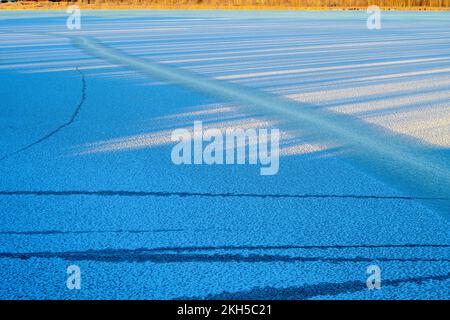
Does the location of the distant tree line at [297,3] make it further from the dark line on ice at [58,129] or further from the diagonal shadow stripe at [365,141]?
the dark line on ice at [58,129]

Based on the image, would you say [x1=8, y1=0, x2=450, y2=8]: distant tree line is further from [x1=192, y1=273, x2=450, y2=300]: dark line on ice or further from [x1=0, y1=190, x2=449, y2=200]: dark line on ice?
[x1=192, y1=273, x2=450, y2=300]: dark line on ice

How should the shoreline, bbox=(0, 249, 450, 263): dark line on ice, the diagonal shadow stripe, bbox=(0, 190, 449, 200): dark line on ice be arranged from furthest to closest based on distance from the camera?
the shoreline
the diagonal shadow stripe
bbox=(0, 190, 449, 200): dark line on ice
bbox=(0, 249, 450, 263): dark line on ice

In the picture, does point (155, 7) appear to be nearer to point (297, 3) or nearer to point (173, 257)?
point (297, 3)

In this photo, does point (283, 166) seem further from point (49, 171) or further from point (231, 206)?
point (49, 171)

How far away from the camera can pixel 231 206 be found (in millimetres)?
2654

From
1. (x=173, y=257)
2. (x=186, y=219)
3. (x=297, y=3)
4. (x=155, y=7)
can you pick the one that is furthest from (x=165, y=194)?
(x=297, y=3)

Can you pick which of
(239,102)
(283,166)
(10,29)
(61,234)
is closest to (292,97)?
(239,102)

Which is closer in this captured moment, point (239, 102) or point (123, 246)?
point (123, 246)

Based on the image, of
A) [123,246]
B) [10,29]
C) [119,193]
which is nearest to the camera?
[123,246]

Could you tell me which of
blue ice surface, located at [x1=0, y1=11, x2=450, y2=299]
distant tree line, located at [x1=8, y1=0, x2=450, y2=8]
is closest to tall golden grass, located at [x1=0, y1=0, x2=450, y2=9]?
distant tree line, located at [x1=8, y1=0, x2=450, y2=8]

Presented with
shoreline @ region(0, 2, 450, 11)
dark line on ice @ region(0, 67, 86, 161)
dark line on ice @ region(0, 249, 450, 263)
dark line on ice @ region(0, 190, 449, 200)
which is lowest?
dark line on ice @ region(0, 249, 450, 263)
